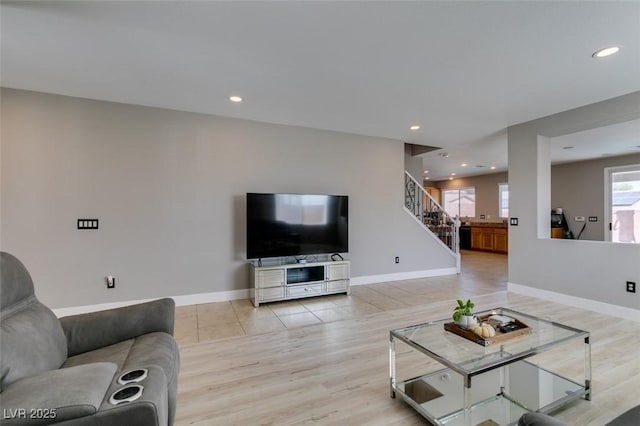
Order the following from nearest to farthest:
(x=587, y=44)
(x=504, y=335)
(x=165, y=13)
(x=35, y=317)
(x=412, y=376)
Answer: (x=35, y=317) → (x=504, y=335) → (x=165, y=13) → (x=412, y=376) → (x=587, y=44)

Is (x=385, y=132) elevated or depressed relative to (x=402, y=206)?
elevated

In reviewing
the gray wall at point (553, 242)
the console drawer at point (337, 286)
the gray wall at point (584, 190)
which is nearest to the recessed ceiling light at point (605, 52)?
the gray wall at point (553, 242)

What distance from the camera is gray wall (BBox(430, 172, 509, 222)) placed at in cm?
927

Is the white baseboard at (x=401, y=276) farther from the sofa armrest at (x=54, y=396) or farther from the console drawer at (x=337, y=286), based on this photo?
the sofa armrest at (x=54, y=396)

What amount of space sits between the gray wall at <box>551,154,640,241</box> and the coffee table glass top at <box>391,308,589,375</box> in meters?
6.85

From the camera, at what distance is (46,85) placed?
3150mm

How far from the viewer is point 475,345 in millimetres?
1836

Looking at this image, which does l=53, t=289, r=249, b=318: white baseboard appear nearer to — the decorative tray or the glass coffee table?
the glass coffee table

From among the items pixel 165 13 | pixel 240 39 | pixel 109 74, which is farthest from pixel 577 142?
pixel 109 74

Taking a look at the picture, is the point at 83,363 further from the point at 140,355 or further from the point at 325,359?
the point at 325,359

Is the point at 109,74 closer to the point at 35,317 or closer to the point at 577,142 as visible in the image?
the point at 35,317

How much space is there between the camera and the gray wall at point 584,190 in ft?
22.5

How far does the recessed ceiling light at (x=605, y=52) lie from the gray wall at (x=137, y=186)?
10.3 feet

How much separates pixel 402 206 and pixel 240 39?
4021mm
